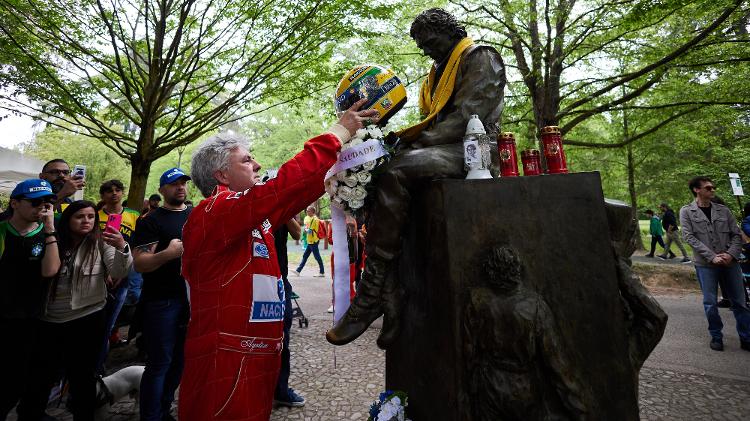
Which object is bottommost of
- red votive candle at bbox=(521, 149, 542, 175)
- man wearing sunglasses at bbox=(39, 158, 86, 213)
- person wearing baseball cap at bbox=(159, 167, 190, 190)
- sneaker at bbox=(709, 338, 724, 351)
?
sneaker at bbox=(709, 338, 724, 351)

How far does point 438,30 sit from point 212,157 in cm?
163

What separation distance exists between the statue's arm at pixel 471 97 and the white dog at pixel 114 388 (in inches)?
144

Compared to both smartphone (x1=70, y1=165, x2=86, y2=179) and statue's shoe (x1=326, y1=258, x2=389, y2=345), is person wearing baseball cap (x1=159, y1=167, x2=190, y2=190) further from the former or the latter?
statue's shoe (x1=326, y1=258, x2=389, y2=345)

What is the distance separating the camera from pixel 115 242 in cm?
346

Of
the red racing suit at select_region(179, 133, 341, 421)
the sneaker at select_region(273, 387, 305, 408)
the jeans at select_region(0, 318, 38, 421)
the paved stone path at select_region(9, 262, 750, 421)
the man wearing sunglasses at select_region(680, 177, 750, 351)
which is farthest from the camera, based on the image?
the man wearing sunglasses at select_region(680, 177, 750, 351)

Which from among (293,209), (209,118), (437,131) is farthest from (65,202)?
(437,131)

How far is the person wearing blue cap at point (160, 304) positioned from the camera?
3025 mm

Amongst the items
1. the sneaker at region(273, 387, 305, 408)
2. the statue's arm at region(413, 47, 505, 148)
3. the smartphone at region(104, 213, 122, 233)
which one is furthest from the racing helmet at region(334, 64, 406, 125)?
the smartphone at region(104, 213, 122, 233)

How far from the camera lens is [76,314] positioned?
3.17 m

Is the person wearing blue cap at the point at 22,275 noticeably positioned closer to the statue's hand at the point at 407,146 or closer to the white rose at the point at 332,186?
the white rose at the point at 332,186

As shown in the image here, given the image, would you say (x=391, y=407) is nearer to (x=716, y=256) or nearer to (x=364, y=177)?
(x=364, y=177)

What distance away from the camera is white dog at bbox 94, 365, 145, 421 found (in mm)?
3371

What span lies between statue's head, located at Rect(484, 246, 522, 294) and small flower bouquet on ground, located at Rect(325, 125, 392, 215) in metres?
0.76

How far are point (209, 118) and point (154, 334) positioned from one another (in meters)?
5.55
